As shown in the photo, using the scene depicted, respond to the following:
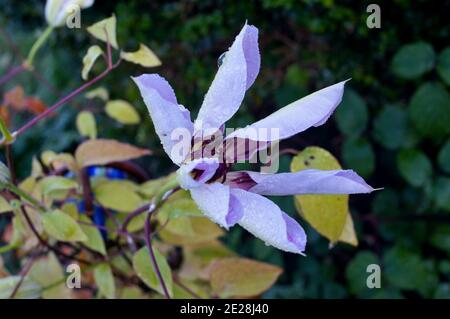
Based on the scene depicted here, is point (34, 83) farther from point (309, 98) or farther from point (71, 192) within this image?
point (309, 98)

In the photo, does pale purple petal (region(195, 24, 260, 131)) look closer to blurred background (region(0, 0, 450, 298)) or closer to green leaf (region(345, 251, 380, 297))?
blurred background (region(0, 0, 450, 298))

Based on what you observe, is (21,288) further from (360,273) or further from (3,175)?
(360,273)

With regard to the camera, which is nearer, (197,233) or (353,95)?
(197,233)

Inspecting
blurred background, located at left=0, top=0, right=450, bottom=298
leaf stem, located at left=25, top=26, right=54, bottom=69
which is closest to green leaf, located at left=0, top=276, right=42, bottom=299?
leaf stem, located at left=25, top=26, right=54, bottom=69

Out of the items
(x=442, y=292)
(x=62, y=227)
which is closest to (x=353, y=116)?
(x=442, y=292)

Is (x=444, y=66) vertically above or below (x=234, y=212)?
above

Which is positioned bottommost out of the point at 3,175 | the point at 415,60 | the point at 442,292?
the point at 442,292
